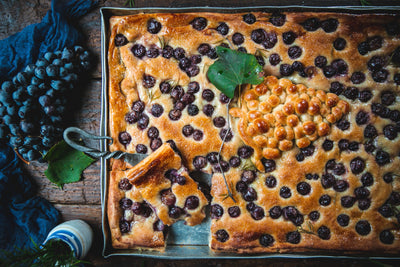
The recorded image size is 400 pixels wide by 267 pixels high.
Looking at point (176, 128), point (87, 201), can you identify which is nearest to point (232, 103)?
point (176, 128)

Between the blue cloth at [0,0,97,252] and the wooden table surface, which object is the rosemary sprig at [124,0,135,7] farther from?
the blue cloth at [0,0,97,252]

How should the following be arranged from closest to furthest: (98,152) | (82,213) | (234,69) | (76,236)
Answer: (234,69) → (98,152) → (76,236) → (82,213)

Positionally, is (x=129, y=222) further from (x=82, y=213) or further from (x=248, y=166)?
(x=248, y=166)

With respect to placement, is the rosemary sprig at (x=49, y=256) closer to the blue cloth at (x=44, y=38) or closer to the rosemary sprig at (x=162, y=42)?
the blue cloth at (x=44, y=38)

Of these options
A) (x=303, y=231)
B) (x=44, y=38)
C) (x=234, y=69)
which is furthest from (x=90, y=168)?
(x=303, y=231)

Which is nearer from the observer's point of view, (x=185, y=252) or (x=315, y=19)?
(x=315, y=19)

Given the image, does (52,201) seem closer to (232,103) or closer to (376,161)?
(232,103)
